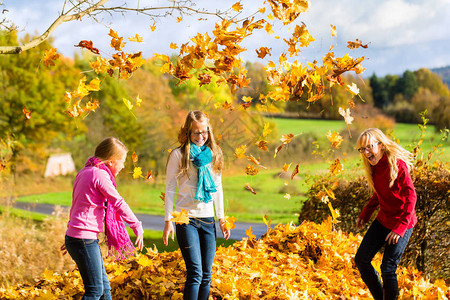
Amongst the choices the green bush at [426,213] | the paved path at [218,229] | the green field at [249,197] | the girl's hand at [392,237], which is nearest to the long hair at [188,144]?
the girl's hand at [392,237]

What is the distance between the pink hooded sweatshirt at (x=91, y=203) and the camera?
304cm

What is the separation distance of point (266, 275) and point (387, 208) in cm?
132

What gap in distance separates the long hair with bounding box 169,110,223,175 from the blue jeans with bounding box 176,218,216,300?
0.37 m

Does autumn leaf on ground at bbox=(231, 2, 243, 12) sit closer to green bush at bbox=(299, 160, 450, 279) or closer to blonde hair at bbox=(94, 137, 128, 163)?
blonde hair at bbox=(94, 137, 128, 163)

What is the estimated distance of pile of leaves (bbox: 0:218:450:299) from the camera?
398 centimetres

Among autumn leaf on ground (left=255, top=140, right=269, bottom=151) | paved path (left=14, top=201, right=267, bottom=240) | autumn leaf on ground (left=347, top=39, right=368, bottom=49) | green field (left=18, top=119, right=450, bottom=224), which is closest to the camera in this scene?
autumn leaf on ground (left=347, top=39, right=368, bottom=49)

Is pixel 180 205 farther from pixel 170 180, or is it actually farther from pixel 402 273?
pixel 402 273

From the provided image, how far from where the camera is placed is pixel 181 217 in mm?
3070

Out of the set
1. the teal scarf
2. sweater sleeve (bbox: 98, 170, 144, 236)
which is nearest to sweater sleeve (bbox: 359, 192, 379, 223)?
the teal scarf

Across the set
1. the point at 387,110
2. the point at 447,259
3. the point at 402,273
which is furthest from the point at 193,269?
the point at 387,110

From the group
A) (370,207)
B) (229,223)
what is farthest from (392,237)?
(229,223)

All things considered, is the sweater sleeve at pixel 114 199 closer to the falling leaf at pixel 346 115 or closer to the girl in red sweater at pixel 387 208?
the falling leaf at pixel 346 115

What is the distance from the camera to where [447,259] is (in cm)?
530

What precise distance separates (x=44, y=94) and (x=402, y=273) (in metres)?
18.6
